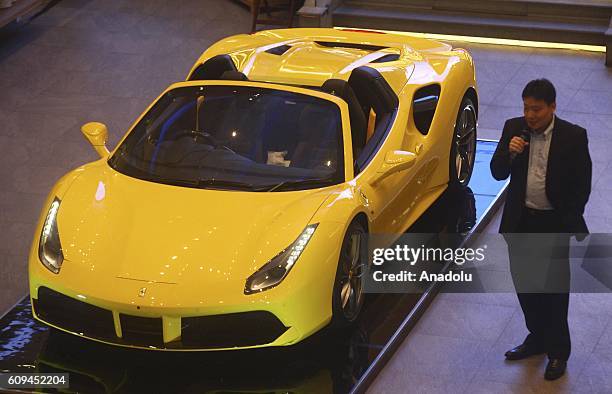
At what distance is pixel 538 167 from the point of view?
212 inches

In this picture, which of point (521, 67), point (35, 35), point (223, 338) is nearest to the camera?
point (223, 338)

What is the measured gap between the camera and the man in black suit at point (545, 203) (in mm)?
5273

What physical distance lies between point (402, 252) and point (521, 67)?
4272 millimetres

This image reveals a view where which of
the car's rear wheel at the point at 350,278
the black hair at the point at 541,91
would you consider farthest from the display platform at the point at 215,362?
the black hair at the point at 541,91

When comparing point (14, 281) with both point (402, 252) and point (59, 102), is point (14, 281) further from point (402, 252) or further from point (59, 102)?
point (59, 102)

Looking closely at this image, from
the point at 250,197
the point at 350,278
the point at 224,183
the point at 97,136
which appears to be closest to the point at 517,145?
the point at 350,278

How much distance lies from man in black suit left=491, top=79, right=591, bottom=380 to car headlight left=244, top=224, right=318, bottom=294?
40.3 inches

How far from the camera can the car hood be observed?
17.6 ft

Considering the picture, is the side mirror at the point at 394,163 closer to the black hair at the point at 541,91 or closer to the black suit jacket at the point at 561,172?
the black suit jacket at the point at 561,172

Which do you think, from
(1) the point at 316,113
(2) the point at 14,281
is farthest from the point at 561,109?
(2) the point at 14,281

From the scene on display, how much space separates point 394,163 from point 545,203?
98cm

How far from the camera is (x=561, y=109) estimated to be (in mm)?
9430

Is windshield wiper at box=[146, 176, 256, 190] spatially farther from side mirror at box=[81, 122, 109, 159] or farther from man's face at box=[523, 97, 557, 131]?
man's face at box=[523, 97, 557, 131]

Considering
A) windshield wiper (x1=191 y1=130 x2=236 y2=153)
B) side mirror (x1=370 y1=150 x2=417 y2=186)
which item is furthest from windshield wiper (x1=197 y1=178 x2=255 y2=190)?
side mirror (x1=370 y1=150 x2=417 y2=186)
